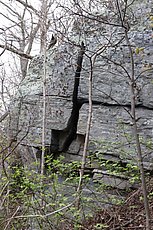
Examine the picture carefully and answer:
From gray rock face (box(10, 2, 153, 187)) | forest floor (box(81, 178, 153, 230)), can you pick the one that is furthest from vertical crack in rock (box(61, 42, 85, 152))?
forest floor (box(81, 178, 153, 230))

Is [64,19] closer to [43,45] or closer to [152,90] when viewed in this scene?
[43,45]

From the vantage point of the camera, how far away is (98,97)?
415 cm

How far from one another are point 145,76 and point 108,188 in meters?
1.53

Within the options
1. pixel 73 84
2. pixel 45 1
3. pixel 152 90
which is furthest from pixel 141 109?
pixel 45 1

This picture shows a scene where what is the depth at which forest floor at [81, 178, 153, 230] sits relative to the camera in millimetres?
2725

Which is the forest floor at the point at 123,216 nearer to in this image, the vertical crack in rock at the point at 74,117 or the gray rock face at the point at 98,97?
the gray rock face at the point at 98,97

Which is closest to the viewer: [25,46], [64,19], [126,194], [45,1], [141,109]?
[126,194]

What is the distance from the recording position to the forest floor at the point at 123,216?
272 cm

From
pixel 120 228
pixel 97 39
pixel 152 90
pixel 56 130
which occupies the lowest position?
pixel 120 228

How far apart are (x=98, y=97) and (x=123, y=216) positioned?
1.73m

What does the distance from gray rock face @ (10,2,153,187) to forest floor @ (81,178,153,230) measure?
23.7 inches

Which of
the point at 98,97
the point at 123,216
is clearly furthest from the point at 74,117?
the point at 123,216

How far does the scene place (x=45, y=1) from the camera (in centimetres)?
472

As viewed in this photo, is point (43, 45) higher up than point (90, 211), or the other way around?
point (43, 45)
